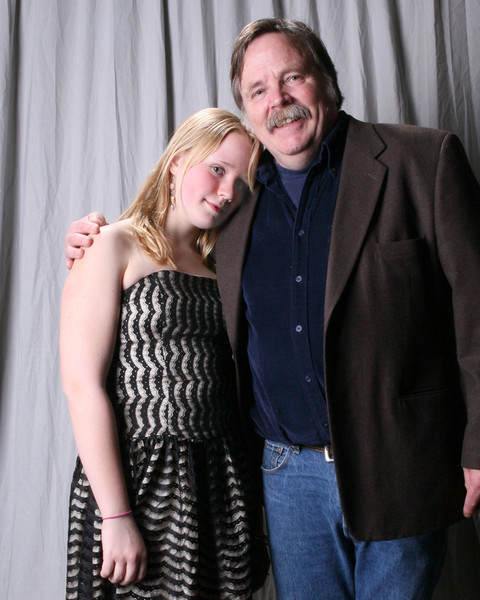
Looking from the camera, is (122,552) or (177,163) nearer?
(122,552)

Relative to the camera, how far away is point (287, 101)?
4.39 ft

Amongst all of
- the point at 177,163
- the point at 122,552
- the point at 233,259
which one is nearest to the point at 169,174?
the point at 177,163

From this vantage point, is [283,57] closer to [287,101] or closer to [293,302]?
[287,101]

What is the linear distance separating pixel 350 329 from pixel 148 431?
1.54 feet

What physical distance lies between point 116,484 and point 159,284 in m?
0.43

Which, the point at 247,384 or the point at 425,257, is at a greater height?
the point at 425,257

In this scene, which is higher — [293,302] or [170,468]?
[293,302]

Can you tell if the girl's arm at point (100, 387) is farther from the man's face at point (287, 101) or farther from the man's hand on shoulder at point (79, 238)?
the man's face at point (287, 101)

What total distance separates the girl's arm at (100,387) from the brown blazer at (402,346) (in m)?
0.44

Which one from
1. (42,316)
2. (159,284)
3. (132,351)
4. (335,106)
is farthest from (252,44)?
(42,316)

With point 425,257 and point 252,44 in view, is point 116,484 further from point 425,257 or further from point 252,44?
point 252,44

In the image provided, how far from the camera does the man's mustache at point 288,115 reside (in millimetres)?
1327

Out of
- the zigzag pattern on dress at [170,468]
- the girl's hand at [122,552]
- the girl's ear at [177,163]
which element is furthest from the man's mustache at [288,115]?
the girl's hand at [122,552]

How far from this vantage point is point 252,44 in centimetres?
141
